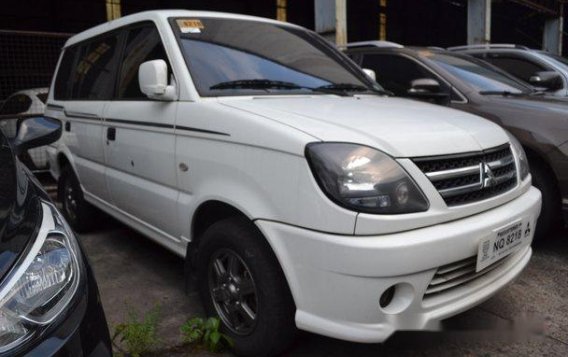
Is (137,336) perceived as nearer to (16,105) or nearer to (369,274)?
(369,274)

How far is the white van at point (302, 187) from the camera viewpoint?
6.36 ft

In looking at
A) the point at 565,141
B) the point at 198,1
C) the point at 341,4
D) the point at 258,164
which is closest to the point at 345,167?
the point at 258,164

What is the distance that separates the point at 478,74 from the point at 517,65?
6.67ft

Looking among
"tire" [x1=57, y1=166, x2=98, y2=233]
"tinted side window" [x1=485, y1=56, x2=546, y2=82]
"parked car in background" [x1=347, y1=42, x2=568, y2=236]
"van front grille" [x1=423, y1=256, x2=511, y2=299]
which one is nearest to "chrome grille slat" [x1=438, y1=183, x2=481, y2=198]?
"van front grille" [x1=423, y1=256, x2=511, y2=299]

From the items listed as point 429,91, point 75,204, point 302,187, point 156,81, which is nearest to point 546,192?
point 429,91

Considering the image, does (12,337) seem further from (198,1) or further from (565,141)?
(198,1)

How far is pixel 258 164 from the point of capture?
218 centimetres

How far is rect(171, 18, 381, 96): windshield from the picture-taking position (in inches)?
110

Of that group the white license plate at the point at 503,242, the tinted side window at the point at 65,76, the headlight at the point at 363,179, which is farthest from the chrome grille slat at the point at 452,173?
the tinted side window at the point at 65,76

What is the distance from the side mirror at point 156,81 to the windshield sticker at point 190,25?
1.08ft

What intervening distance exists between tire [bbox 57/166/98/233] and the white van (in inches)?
43.6

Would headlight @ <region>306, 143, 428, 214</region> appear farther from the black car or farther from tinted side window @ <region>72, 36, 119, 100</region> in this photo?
tinted side window @ <region>72, 36, 119, 100</region>

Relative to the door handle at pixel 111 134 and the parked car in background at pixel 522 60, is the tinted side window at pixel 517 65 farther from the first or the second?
the door handle at pixel 111 134

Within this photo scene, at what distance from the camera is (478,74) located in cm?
457
